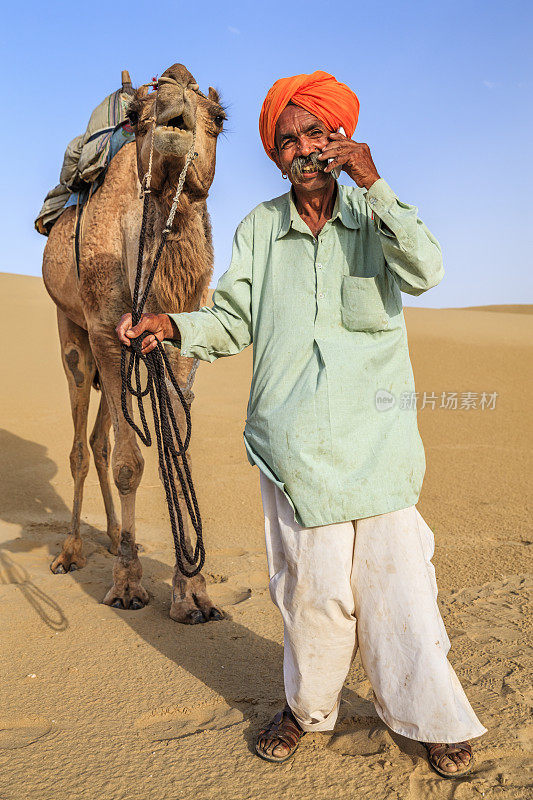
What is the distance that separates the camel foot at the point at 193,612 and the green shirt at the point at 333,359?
1740 millimetres

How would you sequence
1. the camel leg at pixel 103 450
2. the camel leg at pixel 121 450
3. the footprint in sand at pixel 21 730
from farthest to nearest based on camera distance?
1. the camel leg at pixel 103 450
2. the camel leg at pixel 121 450
3. the footprint in sand at pixel 21 730

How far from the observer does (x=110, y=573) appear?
509 cm

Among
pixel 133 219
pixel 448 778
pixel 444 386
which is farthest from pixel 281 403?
pixel 444 386

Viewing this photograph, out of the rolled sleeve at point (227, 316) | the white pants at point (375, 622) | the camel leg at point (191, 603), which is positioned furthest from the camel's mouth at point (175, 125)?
the camel leg at point (191, 603)

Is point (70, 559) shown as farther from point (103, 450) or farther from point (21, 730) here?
point (21, 730)

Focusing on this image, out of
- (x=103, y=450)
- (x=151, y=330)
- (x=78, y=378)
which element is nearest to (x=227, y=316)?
(x=151, y=330)

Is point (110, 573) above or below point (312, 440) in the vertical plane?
below

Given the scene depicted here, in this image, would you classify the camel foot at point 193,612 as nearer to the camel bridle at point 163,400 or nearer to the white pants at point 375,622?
the camel bridle at point 163,400

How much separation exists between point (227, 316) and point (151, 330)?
0.96ft

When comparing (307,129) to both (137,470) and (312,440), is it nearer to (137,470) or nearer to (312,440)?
(312,440)

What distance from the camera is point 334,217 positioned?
248 cm

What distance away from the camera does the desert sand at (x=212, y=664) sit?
2389 millimetres

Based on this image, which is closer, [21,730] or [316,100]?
[316,100]

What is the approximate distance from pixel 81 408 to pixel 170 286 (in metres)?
2.70
